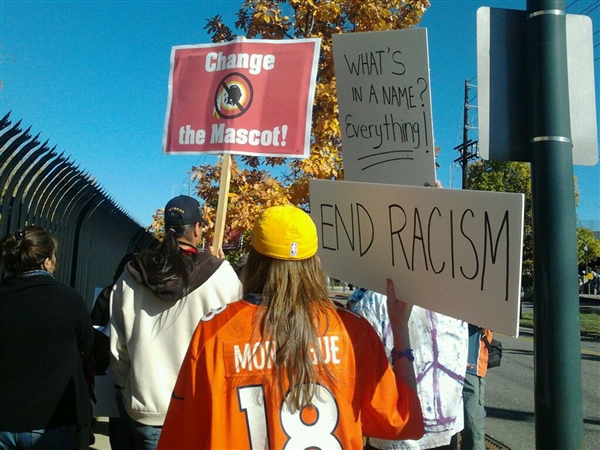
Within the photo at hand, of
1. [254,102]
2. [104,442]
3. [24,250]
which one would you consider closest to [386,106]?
[254,102]

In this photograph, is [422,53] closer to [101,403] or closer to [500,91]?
[500,91]

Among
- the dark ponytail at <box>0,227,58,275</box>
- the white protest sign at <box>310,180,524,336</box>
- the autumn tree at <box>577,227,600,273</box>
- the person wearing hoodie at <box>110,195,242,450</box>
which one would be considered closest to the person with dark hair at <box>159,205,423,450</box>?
the white protest sign at <box>310,180,524,336</box>

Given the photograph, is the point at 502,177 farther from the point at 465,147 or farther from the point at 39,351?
the point at 39,351

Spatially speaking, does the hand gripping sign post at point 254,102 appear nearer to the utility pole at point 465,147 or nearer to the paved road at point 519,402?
the paved road at point 519,402

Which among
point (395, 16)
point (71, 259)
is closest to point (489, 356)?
point (71, 259)

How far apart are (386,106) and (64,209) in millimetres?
2583

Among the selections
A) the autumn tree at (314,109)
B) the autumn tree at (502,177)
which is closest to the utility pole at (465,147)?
the autumn tree at (502,177)

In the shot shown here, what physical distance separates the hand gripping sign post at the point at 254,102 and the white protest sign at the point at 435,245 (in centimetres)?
153

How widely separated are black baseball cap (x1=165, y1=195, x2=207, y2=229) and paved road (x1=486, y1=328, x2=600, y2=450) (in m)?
4.43

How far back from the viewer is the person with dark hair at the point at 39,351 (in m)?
2.54

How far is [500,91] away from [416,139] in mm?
561

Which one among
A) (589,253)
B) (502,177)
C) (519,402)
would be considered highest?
(502,177)

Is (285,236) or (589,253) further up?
(589,253)

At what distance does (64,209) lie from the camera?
4.07 m
